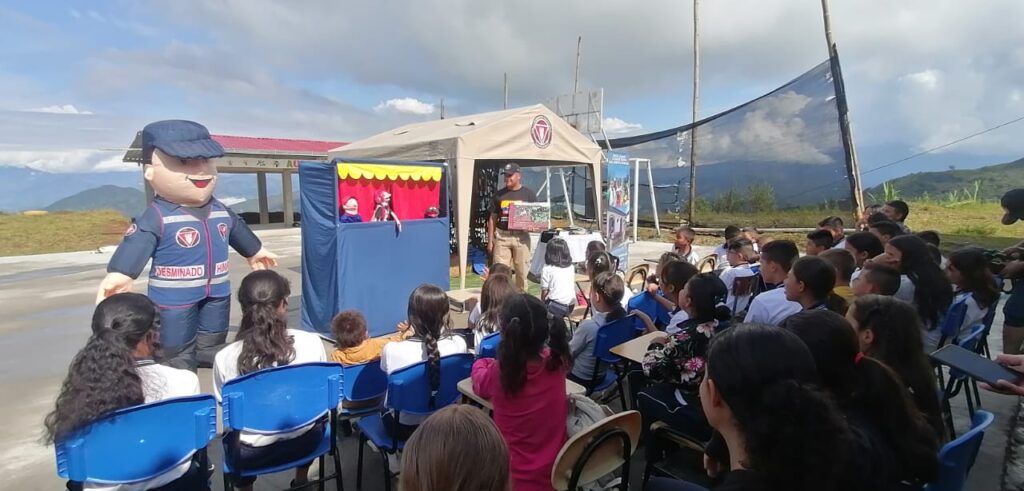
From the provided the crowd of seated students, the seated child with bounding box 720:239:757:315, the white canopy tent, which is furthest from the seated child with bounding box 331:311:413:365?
the white canopy tent

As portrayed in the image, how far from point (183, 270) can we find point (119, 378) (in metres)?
1.25

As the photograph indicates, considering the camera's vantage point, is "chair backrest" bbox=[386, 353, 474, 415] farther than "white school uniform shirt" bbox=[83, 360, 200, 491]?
Yes

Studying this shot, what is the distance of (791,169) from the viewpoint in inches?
422

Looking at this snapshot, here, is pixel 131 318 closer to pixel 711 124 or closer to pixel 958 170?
pixel 711 124

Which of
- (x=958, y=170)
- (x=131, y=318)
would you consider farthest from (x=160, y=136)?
(x=958, y=170)

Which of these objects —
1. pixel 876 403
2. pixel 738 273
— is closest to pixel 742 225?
pixel 738 273

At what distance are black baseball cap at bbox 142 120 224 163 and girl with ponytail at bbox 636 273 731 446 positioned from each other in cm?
273

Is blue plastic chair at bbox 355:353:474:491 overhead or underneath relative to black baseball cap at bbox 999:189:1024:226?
underneath

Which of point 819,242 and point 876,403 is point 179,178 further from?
point 819,242

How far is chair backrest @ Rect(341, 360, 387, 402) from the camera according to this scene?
100 inches

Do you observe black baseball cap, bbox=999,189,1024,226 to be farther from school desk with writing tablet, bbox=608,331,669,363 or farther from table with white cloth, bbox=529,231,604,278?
table with white cloth, bbox=529,231,604,278

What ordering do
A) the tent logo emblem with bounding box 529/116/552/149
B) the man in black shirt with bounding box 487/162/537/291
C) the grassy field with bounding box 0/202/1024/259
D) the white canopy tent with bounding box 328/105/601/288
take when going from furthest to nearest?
1. the grassy field with bounding box 0/202/1024/259
2. the tent logo emblem with bounding box 529/116/552/149
3. the man in black shirt with bounding box 487/162/537/291
4. the white canopy tent with bounding box 328/105/601/288

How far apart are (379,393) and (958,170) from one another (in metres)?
33.9

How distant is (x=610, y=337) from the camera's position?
2861 mm
